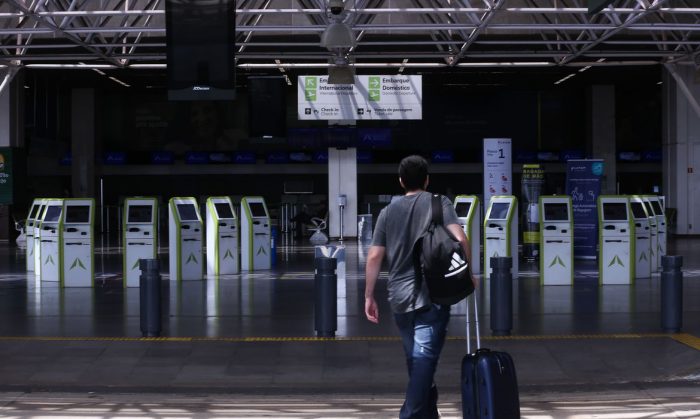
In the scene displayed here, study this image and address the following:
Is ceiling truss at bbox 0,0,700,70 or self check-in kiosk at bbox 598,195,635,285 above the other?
ceiling truss at bbox 0,0,700,70

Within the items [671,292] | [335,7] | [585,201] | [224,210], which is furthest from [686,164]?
[671,292]

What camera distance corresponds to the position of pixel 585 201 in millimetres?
21078

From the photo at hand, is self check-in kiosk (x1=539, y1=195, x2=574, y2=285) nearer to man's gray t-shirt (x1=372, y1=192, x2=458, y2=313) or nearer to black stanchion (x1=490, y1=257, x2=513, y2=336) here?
black stanchion (x1=490, y1=257, x2=513, y2=336)

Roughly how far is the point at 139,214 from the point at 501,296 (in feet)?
26.1

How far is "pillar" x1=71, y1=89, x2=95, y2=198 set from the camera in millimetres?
39719

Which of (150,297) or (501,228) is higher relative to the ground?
(501,228)

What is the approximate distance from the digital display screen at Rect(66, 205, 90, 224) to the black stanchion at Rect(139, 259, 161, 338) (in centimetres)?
611

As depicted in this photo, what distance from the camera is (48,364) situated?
8781 mm

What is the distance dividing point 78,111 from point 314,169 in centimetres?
1030

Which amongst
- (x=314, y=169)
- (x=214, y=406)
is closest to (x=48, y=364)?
(x=214, y=406)

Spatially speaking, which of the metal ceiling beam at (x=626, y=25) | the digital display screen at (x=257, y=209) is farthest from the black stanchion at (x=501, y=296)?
the metal ceiling beam at (x=626, y=25)

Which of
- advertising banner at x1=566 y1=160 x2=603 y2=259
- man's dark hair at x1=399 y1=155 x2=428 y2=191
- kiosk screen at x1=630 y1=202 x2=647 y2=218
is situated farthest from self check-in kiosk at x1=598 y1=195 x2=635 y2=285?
man's dark hair at x1=399 y1=155 x2=428 y2=191

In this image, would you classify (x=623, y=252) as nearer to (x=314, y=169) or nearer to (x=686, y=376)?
(x=686, y=376)

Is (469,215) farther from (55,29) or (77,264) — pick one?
(55,29)
